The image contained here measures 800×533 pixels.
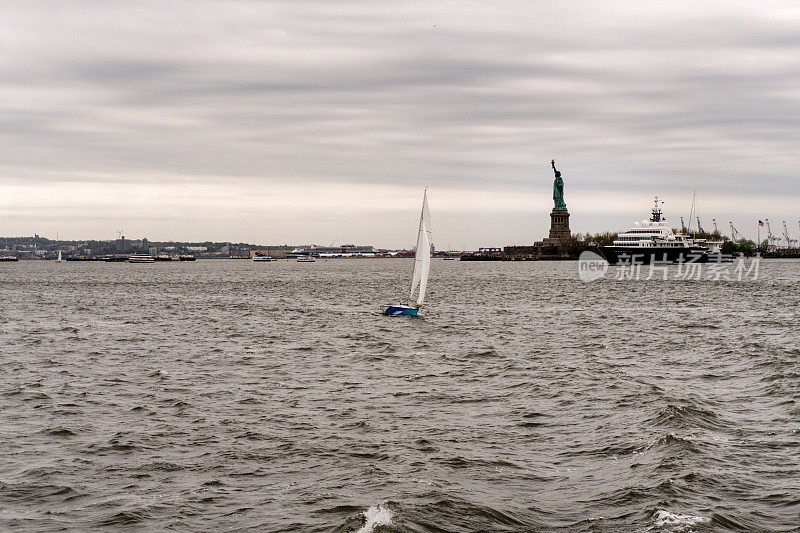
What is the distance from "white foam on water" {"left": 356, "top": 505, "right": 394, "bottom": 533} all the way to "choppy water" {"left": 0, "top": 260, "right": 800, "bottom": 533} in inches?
3.4

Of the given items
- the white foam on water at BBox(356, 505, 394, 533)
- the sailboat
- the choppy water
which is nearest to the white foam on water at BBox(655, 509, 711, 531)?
the choppy water

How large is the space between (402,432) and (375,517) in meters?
7.79

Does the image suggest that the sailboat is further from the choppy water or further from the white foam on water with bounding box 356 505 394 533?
the white foam on water with bounding box 356 505 394 533

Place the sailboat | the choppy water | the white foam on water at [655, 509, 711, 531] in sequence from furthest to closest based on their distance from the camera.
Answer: the sailboat < the choppy water < the white foam on water at [655, 509, 711, 531]

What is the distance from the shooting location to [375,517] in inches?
668

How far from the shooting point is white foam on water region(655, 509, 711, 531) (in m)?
16.3

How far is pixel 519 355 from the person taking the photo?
142 ft

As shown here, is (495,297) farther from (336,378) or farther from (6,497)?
(6,497)

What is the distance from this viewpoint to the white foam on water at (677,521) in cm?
1633

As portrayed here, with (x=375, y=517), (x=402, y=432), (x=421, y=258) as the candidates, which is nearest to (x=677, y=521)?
(x=375, y=517)

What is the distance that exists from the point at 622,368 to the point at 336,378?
12.6 metres

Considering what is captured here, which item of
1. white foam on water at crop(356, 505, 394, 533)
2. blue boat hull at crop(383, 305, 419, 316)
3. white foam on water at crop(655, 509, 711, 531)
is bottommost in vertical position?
white foam on water at crop(356, 505, 394, 533)

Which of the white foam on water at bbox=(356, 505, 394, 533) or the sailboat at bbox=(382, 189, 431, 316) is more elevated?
the sailboat at bbox=(382, 189, 431, 316)

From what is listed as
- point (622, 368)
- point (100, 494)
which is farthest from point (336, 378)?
point (100, 494)
